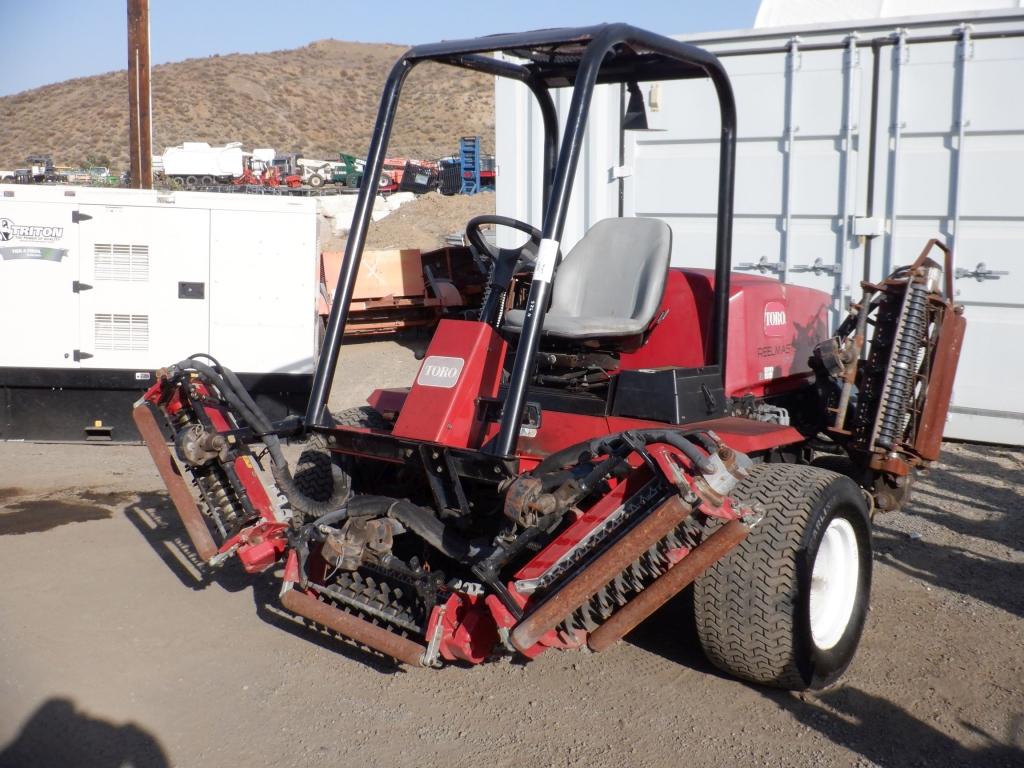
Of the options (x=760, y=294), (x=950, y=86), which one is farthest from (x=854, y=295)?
(x=760, y=294)

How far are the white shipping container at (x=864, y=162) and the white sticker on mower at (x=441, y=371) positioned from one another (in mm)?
4547

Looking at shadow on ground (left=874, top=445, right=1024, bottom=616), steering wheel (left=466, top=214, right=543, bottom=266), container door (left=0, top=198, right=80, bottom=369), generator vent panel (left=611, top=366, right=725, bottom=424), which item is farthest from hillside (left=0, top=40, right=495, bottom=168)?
generator vent panel (left=611, top=366, right=725, bottom=424)

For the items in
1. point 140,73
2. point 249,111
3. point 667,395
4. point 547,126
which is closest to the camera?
point 667,395

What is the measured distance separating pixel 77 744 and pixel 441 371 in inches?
70.3

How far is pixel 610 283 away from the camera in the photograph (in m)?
4.64

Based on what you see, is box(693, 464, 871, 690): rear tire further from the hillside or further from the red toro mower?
the hillside

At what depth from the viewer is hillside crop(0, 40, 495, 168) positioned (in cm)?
5416

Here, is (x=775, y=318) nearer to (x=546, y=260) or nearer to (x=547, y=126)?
(x=547, y=126)

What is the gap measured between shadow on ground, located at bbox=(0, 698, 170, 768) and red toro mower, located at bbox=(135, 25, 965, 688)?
28.8 inches

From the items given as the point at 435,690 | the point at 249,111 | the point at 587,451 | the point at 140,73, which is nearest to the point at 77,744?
the point at 435,690

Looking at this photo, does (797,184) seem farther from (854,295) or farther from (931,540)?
(931,540)

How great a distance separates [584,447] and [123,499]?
3974 mm

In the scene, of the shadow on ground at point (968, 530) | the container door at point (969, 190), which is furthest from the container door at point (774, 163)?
the shadow on ground at point (968, 530)

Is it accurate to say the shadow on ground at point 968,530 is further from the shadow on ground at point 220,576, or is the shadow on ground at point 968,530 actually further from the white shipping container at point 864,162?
the shadow on ground at point 220,576
